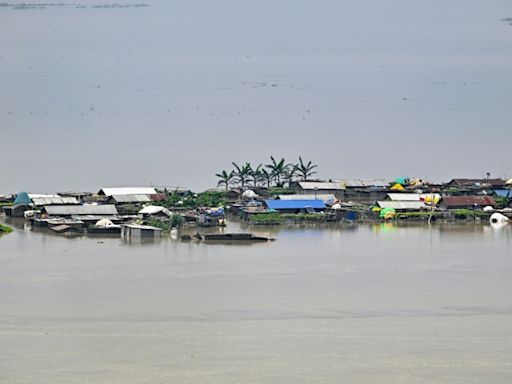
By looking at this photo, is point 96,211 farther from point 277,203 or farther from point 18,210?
point 277,203

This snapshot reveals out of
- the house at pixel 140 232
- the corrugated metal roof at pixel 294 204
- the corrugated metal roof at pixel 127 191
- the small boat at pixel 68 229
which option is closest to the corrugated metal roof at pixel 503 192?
the corrugated metal roof at pixel 294 204

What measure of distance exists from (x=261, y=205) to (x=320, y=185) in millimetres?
1552

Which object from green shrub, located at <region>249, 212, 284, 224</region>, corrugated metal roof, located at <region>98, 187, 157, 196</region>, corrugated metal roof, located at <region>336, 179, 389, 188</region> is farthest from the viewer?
corrugated metal roof, located at <region>336, 179, 389, 188</region>

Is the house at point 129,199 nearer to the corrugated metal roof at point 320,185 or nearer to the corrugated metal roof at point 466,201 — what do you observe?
the corrugated metal roof at point 320,185

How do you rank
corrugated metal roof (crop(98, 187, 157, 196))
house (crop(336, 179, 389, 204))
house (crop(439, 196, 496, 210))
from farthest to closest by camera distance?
1. house (crop(336, 179, 389, 204))
2. corrugated metal roof (crop(98, 187, 157, 196))
3. house (crop(439, 196, 496, 210))

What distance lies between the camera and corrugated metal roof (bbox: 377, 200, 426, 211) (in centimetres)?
1216

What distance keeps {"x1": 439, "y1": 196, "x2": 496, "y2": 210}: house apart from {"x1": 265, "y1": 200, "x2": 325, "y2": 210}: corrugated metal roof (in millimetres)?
1310

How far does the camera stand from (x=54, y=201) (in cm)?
1217

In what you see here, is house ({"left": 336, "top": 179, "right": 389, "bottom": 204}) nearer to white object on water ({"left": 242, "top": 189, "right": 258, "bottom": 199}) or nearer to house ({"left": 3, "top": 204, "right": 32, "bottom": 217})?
white object on water ({"left": 242, "top": 189, "right": 258, "bottom": 199})

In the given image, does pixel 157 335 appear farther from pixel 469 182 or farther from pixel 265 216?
pixel 469 182

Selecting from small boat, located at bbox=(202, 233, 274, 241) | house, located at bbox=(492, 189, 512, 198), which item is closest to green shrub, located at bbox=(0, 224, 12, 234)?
small boat, located at bbox=(202, 233, 274, 241)

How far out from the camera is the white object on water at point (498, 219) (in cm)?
1171

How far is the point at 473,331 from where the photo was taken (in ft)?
19.1

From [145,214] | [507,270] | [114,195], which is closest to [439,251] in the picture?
[507,270]
